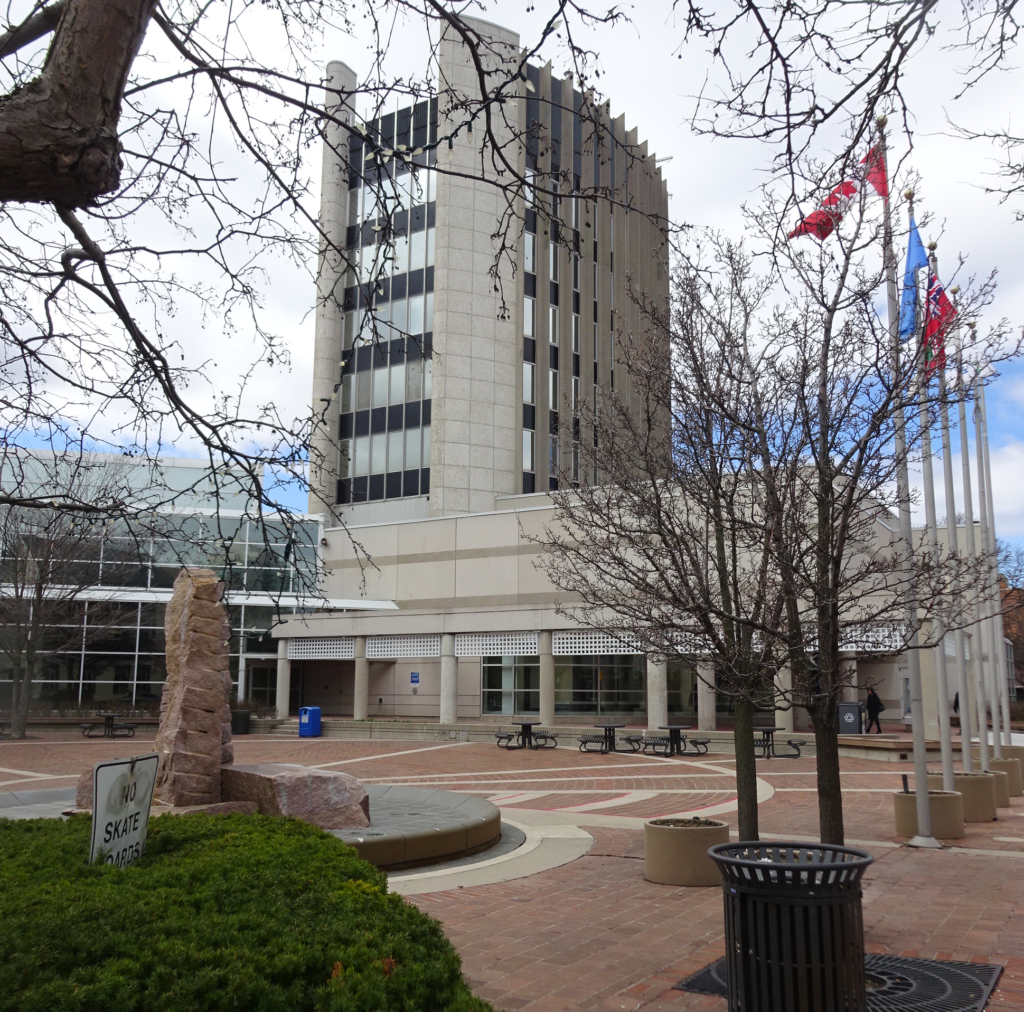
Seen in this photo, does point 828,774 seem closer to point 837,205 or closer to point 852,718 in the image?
point 837,205

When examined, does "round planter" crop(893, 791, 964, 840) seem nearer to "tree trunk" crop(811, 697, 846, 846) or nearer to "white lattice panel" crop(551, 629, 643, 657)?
"tree trunk" crop(811, 697, 846, 846)

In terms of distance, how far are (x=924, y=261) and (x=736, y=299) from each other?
14.1ft

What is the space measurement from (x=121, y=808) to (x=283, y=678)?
33595mm

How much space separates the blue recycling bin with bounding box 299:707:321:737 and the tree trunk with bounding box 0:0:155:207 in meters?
30.3

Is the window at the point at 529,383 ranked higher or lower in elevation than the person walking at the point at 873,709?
higher

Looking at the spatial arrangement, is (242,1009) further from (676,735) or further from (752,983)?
(676,735)

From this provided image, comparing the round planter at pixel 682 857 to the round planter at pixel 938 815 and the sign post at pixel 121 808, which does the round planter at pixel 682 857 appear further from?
the sign post at pixel 121 808

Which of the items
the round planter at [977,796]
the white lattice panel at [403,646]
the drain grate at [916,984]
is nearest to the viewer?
the drain grate at [916,984]

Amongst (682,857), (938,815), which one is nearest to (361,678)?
(938,815)

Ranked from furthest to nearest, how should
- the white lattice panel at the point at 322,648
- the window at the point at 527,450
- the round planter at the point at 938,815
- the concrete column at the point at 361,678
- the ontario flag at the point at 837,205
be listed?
the window at the point at 527,450, the white lattice panel at the point at 322,648, the concrete column at the point at 361,678, the round planter at the point at 938,815, the ontario flag at the point at 837,205

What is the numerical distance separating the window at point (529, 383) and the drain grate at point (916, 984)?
39045 millimetres

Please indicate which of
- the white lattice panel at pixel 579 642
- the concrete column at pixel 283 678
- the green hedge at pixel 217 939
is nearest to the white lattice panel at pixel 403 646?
the concrete column at pixel 283 678

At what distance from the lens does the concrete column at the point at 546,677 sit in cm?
3154

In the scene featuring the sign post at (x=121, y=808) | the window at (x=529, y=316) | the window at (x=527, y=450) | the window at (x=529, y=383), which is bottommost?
the sign post at (x=121, y=808)
